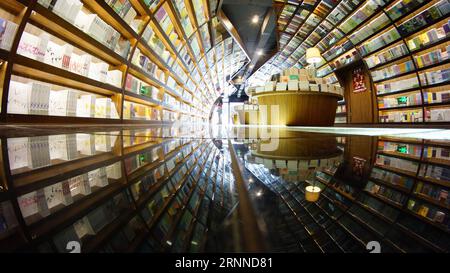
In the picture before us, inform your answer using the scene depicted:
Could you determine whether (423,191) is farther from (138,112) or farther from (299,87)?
(138,112)

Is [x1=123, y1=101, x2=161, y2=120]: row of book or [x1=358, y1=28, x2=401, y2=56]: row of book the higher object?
[x1=358, y1=28, x2=401, y2=56]: row of book

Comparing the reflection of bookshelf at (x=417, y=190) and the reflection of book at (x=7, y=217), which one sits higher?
the reflection of book at (x=7, y=217)

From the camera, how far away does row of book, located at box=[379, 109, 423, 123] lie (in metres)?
4.18

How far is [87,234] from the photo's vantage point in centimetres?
15

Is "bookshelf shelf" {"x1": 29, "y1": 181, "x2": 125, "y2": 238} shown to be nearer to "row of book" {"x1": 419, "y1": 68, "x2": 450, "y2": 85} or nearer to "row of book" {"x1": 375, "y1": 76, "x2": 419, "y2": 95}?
"row of book" {"x1": 419, "y1": 68, "x2": 450, "y2": 85}

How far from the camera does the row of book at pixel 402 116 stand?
4.18m

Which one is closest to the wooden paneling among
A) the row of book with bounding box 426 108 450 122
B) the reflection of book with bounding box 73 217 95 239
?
the row of book with bounding box 426 108 450 122

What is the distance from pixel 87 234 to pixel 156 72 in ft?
11.6

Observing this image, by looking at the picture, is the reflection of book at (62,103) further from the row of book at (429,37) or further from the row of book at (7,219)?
the row of book at (429,37)

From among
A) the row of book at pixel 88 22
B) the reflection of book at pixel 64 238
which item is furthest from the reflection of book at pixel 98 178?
the row of book at pixel 88 22

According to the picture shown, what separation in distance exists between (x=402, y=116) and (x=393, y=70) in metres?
1.03

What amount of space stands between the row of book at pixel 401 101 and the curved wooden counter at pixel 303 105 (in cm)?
263

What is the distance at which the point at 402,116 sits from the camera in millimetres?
4500

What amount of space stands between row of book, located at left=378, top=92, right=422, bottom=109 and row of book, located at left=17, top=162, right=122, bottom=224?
5575mm
